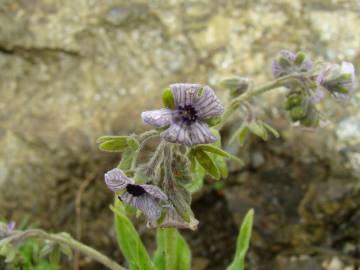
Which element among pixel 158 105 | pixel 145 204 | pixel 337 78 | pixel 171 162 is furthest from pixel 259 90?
pixel 158 105

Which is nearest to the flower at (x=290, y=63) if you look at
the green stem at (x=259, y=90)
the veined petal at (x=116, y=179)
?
the green stem at (x=259, y=90)

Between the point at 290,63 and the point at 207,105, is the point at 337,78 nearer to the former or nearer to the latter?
the point at 290,63

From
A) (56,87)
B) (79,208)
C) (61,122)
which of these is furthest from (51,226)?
(56,87)

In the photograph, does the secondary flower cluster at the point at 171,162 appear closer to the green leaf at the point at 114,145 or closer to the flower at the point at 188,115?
the flower at the point at 188,115

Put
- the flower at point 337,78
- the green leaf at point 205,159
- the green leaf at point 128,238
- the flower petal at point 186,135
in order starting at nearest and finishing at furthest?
the flower petal at point 186,135, the green leaf at point 205,159, the flower at point 337,78, the green leaf at point 128,238

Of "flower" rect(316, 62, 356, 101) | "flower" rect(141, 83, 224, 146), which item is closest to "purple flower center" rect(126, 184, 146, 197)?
"flower" rect(141, 83, 224, 146)

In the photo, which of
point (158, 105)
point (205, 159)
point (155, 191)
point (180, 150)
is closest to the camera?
point (155, 191)

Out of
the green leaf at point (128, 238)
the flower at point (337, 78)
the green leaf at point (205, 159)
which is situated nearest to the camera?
the green leaf at point (205, 159)
